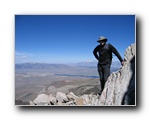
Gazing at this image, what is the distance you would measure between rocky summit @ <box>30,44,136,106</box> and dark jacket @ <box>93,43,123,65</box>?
0.57ft

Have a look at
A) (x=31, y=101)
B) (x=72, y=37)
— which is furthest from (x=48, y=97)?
(x=72, y=37)

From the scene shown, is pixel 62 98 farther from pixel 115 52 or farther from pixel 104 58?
pixel 115 52

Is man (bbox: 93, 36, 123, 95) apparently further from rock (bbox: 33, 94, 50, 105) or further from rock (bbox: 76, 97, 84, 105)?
rock (bbox: 33, 94, 50, 105)

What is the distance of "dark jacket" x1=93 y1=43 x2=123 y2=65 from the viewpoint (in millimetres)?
7789

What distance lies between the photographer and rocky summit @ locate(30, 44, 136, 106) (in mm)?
7750

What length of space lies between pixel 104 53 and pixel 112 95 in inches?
21.3

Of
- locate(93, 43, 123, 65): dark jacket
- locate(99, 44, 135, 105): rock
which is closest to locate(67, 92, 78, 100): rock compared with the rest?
locate(99, 44, 135, 105): rock

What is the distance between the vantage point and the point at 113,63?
778 centimetres

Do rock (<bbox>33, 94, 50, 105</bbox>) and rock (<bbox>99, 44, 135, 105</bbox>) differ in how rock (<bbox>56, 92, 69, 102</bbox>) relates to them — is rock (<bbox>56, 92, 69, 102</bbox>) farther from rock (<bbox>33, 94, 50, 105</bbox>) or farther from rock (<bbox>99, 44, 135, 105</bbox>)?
rock (<bbox>99, 44, 135, 105</bbox>)

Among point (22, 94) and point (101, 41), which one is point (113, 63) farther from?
point (22, 94)

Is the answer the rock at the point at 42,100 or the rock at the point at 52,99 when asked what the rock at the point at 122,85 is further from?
the rock at the point at 42,100

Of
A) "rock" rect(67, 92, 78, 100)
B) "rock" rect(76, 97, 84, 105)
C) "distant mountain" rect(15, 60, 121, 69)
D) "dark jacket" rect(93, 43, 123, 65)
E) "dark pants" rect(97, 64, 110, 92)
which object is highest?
"dark jacket" rect(93, 43, 123, 65)

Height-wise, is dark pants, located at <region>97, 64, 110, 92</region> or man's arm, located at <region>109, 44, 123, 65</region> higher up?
man's arm, located at <region>109, 44, 123, 65</region>
